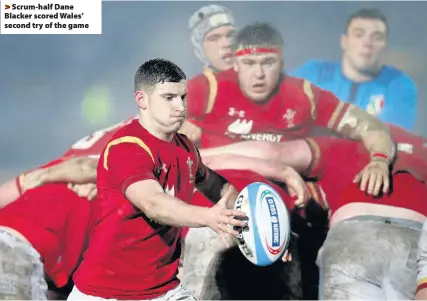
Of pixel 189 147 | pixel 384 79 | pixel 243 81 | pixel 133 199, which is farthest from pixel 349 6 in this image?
pixel 133 199

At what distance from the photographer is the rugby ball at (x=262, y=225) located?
3307mm

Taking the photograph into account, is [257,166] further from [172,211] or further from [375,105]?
[172,211]

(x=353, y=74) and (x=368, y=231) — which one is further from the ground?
(x=353, y=74)

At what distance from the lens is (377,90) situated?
423 cm

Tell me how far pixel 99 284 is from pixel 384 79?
211 centimetres

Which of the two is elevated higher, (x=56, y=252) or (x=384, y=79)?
(x=384, y=79)

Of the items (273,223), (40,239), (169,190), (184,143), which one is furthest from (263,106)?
(40,239)

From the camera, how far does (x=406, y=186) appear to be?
4.05m

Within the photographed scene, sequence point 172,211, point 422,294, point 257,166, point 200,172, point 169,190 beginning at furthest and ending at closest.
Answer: point 257,166 → point 200,172 → point 169,190 → point 422,294 → point 172,211

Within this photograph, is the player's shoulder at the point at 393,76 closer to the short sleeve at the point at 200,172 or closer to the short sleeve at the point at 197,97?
the short sleeve at the point at 197,97

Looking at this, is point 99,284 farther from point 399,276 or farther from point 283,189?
point 399,276

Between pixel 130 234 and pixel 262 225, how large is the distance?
599mm
